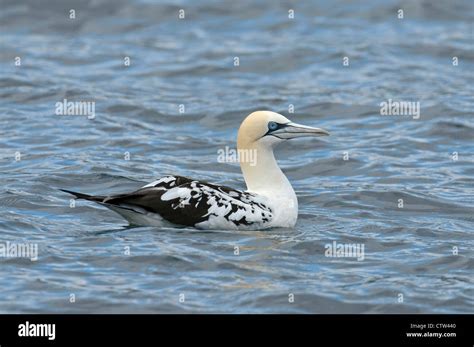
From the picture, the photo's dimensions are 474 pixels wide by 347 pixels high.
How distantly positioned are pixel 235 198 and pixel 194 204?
1.68 ft

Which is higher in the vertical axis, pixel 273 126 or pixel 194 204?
pixel 273 126

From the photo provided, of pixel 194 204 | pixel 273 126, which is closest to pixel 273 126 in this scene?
pixel 273 126

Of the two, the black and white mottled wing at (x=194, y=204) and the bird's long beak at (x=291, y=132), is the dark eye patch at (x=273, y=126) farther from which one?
the black and white mottled wing at (x=194, y=204)

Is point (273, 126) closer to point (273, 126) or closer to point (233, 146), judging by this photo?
point (273, 126)

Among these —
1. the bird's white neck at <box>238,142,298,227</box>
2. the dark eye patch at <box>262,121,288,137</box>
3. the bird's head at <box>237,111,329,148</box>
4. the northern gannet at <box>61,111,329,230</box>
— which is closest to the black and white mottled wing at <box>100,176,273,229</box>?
the northern gannet at <box>61,111,329,230</box>

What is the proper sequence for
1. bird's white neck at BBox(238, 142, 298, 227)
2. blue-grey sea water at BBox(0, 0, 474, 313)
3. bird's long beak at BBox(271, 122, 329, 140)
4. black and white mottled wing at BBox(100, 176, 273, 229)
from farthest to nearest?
1. bird's long beak at BBox(271, 122, 329, 140)
2. bird's white neck at BBox(238, 142, 298, 227)
3. black and white mottled wing at BBox(100, 176, 273, 229)
4. blue-grey sea water at BBox(0, 0, 474, 313)

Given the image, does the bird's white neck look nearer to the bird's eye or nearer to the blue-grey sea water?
the bird's eye

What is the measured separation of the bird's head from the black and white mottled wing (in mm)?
852

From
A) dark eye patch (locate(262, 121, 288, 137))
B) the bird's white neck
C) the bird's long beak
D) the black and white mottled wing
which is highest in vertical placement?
dark eye patch (locate(262, 121, 288, 137))

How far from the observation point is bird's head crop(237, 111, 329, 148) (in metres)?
15.5

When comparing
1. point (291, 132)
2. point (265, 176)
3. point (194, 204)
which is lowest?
point (194, 204)

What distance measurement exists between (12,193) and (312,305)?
5.88m

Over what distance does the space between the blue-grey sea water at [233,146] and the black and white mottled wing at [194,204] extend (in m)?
0.20

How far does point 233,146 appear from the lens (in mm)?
20969
